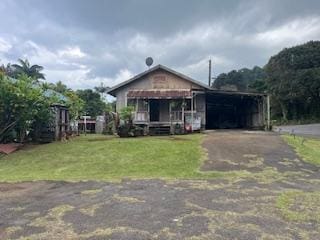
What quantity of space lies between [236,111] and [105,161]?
65.9 feet

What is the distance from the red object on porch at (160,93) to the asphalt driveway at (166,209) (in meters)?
11.7

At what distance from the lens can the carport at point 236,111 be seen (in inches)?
979

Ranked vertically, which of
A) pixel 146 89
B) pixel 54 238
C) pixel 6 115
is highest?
pixel 146 89

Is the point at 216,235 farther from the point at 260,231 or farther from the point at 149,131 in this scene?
the point at 149,131

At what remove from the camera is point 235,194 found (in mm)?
7492

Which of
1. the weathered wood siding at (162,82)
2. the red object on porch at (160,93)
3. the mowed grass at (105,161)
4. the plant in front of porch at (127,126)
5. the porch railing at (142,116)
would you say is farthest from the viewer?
the weathered wood siding at (162,82)

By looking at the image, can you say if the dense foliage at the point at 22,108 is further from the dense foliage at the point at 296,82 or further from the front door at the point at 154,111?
the dense foliage at the point at 296,82

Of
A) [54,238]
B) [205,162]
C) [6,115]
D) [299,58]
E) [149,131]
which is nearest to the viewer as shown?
[54,238]

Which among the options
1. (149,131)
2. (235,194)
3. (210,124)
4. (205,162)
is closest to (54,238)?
(235,194)

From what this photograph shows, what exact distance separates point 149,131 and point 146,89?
3.34 metres

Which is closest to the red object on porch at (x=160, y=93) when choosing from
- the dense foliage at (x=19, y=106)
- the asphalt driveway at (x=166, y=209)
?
the dense foliage at (x=19, y=106)

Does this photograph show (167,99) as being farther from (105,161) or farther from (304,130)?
(304,130)

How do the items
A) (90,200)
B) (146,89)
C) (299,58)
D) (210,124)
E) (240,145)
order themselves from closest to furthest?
(90,200)
(240,145)
(146,89)
(210,124)
(299,58)

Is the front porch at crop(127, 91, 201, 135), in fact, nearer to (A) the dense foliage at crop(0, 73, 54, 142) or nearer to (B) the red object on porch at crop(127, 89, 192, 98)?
(B) the red object on porch at crop(127, 89, 192, 98)
